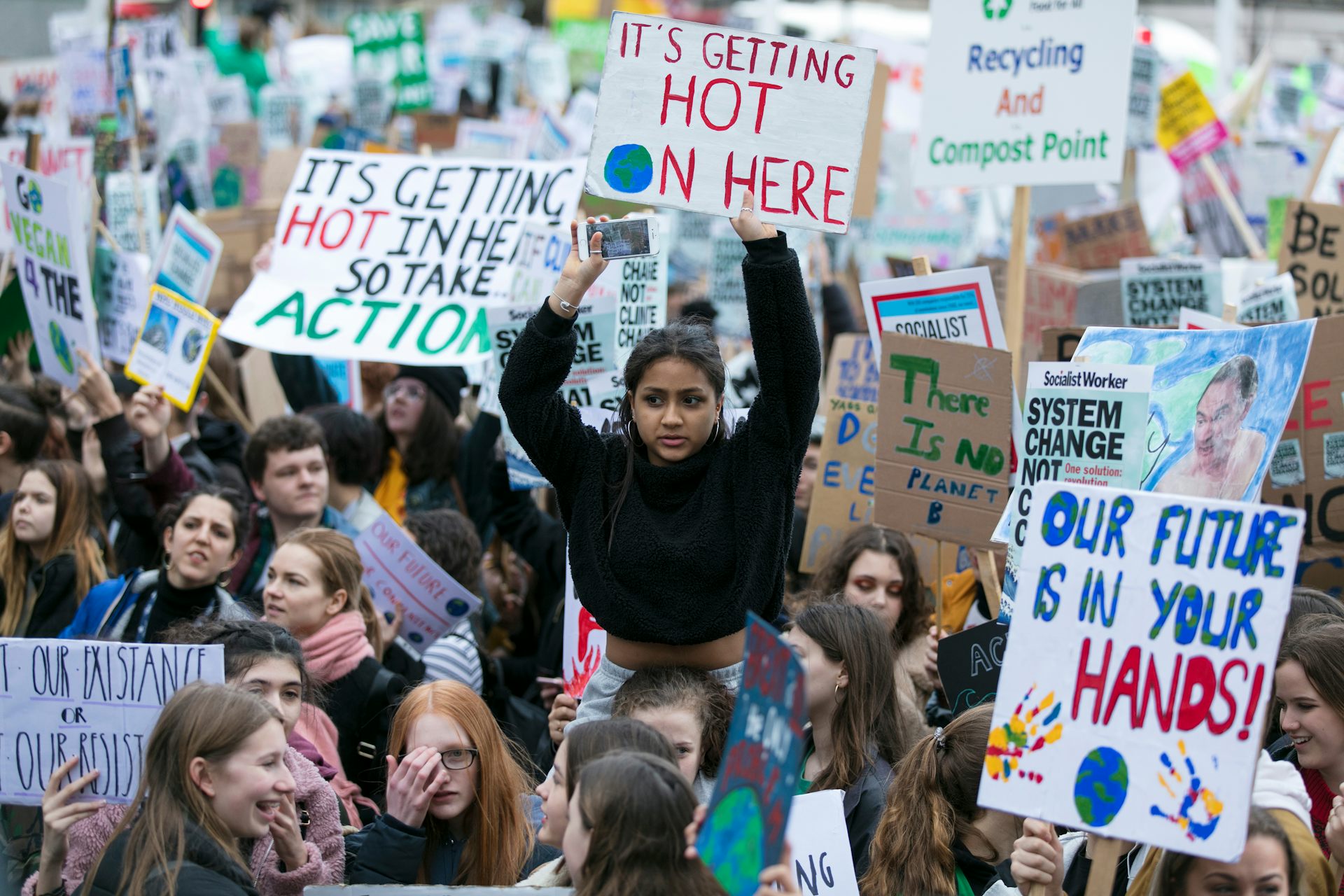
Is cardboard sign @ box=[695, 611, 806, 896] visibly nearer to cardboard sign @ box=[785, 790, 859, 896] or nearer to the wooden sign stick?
cardboard sign @ box=[785, 790, 859, 896]

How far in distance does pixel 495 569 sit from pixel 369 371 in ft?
5.15

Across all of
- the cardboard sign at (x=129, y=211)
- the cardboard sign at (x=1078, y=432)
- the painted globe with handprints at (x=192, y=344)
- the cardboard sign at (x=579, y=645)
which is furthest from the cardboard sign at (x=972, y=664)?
the cardboard sign at (x=129, y=211)

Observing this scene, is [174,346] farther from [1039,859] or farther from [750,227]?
[1039,859]

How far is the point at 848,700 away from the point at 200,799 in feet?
5.74

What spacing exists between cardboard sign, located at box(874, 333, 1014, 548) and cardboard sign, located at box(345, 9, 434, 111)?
989cm

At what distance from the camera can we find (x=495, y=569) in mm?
6777

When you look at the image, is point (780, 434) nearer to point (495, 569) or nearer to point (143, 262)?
point (495, 569)

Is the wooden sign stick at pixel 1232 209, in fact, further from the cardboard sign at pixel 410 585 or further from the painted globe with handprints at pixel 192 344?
the painted globe with handprints at pixel 192 344

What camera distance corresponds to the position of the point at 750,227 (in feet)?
12.2

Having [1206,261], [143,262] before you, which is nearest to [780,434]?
[1206,261]

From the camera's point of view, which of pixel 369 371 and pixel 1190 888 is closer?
pixel 1190 888

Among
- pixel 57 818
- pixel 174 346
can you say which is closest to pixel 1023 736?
pixel 57 818

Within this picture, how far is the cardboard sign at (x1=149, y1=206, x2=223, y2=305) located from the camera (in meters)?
7.22

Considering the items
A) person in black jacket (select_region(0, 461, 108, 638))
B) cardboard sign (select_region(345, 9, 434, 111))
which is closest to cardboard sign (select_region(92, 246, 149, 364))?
person in black jacket (select_region(0, 461, 108, 638))
